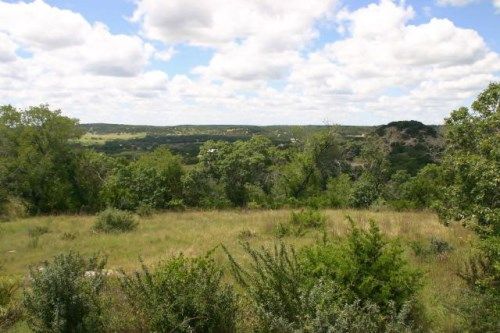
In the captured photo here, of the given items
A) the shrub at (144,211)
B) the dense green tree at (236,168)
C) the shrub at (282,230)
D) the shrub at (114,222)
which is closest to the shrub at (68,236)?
the shrub at (114,222)

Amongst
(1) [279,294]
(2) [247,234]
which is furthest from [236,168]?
(1) [279,294]

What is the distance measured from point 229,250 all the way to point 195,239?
2.63 metres

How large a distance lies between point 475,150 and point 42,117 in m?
29.6

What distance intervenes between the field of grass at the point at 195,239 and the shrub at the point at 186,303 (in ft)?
11.3

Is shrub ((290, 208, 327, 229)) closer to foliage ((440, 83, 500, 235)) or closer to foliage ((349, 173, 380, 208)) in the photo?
foliage ((440, 83, 500, 235))

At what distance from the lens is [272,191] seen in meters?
38.8

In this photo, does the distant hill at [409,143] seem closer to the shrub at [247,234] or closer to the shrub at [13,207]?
the shrub at [13,207]

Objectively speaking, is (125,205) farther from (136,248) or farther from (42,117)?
(136,248)

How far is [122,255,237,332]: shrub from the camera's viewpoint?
530 centimetres

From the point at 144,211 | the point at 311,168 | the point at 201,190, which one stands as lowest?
the point at 201,190

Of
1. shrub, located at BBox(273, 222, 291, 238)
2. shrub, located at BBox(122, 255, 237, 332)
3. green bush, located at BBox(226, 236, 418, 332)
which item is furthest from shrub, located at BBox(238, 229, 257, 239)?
shrub, located at BBox(122, 255, 237, 332)

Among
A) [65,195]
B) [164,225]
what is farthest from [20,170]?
[164,225]

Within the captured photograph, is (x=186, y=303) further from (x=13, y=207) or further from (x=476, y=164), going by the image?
(x=13, y=207)

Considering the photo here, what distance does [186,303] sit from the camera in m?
5.52
